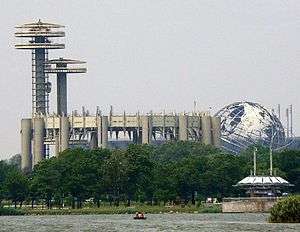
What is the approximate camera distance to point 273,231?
127 meters

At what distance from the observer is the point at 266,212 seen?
199500 mm

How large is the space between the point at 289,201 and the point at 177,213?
56713mm

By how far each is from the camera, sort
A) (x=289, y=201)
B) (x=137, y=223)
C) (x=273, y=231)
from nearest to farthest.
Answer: (x=273, y=231) → (x=289, y=201) → (x=137, y=223)

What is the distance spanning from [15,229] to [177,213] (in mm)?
55956

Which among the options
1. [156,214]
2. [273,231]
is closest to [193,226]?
[273,231]

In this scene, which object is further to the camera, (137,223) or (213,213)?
(213,213)

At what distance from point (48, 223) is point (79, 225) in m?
10.5

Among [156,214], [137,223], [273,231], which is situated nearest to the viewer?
[273,231]

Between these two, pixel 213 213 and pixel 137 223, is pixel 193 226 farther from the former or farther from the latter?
pixel 213 213

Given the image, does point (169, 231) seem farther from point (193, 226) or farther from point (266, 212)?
point (266, 212)

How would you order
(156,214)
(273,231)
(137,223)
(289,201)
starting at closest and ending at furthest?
(273,231)
(289,201)
(137,223)
(156,214)

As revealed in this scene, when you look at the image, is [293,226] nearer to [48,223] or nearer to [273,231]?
[273,231]

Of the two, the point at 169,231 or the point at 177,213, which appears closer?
the point at 169,231

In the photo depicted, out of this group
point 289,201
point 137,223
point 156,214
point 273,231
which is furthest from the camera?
point 156,214
